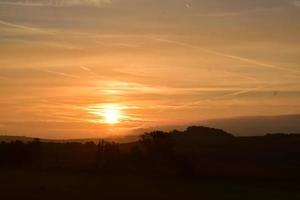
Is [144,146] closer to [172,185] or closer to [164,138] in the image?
[164,138]

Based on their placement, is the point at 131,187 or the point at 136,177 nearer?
the point at 131,187

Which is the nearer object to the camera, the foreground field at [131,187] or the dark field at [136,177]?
the foreground field at [131,187]

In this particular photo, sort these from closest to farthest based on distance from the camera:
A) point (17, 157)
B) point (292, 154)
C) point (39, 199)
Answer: point (39, 199) < point (17, 157) < point (292, 154)

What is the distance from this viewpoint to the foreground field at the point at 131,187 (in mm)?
34000

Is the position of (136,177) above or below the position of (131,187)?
above

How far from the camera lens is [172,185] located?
41031 mm

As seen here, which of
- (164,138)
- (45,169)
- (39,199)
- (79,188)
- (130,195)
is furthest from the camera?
(164,138)

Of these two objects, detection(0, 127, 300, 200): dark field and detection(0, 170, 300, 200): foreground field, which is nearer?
detection(0, 170, 300, 200): foreground field

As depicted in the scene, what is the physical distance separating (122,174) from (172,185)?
6.61 metres

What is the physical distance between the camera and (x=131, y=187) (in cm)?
3812

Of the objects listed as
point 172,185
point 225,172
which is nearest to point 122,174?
point 172,185

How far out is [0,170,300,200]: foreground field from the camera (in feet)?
112

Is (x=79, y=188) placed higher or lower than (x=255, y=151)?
lower

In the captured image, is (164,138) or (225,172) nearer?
(225,172)
